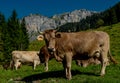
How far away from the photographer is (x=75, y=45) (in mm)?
18422

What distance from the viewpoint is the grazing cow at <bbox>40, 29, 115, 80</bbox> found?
1800cm

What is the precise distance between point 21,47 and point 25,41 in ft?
25.6

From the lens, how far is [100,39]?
1872 centimetres

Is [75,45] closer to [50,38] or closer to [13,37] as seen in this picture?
[50,38]

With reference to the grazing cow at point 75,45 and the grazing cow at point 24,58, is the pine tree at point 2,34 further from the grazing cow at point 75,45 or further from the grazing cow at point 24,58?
the grazing cow at point 75,45

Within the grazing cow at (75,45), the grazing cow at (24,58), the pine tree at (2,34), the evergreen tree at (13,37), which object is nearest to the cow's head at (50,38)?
the grazing cow at (75,45)

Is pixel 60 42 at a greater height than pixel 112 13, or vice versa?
pixel 112 13

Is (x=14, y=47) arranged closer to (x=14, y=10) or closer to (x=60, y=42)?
(x=14, y=10)

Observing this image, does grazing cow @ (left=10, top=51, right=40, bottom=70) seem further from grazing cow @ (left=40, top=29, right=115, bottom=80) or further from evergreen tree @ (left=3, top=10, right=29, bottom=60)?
evergreen tree @ (left=3, top=10, right=29, bottom=60)

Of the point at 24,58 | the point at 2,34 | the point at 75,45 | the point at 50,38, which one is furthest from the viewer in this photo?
the point at 2,34

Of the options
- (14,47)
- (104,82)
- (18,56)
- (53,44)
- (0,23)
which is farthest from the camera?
(0,23)

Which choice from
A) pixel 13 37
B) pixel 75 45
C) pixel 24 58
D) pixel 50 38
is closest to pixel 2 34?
pixel 13 37

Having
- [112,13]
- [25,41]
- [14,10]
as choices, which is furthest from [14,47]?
[112,13]

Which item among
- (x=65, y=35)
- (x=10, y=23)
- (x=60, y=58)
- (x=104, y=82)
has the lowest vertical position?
(x=104, y=82)
